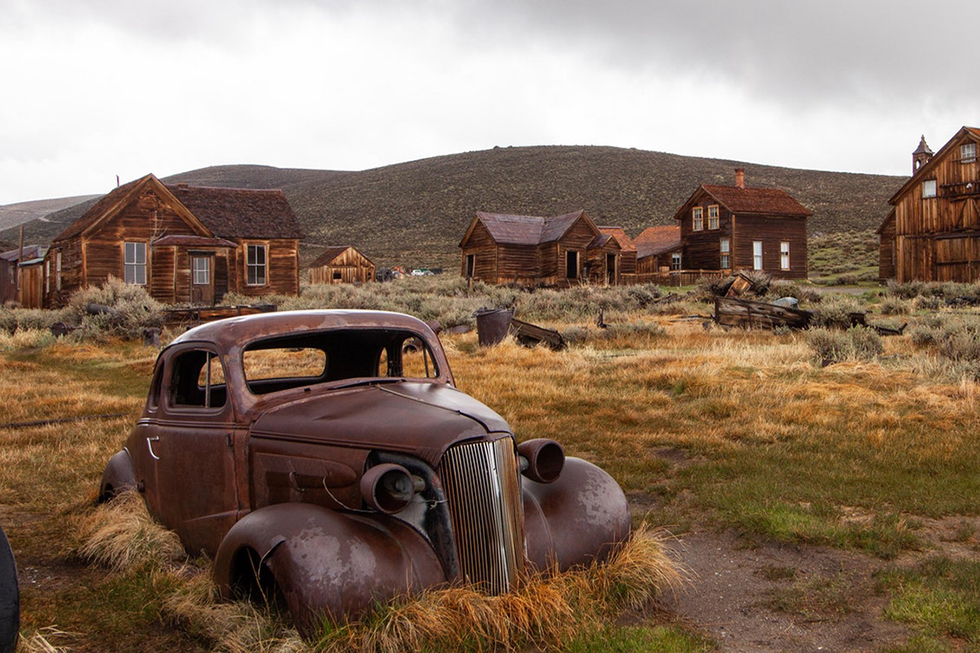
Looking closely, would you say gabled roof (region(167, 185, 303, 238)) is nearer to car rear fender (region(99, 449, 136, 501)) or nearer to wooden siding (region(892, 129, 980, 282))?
car rear fender (region(99, 449, 136, 501))

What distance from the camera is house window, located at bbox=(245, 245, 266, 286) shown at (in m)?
31.2

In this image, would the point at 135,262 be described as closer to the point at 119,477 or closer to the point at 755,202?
the point at 119,477

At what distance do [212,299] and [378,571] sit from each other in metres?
27.4

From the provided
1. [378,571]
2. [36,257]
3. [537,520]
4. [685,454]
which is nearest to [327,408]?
[378,571]

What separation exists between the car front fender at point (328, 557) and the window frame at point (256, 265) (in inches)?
1132

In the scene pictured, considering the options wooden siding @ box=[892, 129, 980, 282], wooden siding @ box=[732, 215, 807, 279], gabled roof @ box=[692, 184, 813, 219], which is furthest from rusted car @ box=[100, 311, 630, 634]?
gabled roof @ box=[692, 184, 813, 219]

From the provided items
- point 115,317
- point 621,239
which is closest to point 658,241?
point 621,239

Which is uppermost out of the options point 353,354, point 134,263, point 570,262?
point 570,262

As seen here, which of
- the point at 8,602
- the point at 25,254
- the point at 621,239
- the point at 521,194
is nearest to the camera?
the point at 8,602

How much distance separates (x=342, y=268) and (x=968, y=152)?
35792 mm

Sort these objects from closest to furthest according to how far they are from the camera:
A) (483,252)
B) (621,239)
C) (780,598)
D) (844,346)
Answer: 1. (780,598)
2. (844,346)
3. (483,252)
4. (621,239)

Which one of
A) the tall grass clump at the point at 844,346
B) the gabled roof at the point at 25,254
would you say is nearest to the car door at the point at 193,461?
the tall grass clump at the point at 844,346

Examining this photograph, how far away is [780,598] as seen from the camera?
14.7 ft

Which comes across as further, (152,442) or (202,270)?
(202,270)
